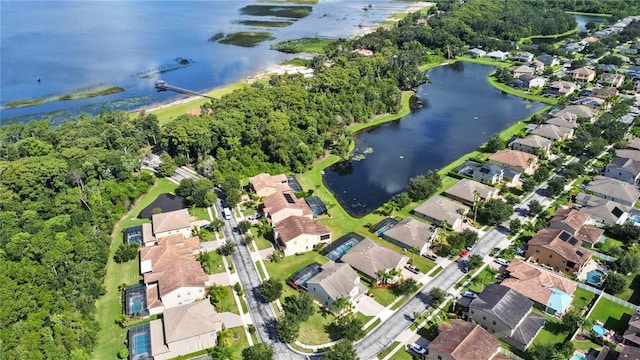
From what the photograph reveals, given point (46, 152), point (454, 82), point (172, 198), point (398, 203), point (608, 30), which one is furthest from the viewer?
point (608, 30)

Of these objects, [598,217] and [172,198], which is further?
[172,198]

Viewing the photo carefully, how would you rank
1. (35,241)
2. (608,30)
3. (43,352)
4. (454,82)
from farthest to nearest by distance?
(608,30), (454,82), (35,241), (43,352)

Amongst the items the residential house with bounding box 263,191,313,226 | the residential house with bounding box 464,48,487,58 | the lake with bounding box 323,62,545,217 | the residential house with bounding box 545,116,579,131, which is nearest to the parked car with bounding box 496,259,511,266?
the lake with bounding box 323,62,545,217

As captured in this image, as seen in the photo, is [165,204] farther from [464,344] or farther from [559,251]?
[559,251]

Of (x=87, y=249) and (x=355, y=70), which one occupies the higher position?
(x=355, y=70)

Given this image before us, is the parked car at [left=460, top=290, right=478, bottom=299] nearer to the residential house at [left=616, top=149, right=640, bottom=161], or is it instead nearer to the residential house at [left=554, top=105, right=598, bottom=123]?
the residential house at [left=616, top=149, right=640, bottom=161]

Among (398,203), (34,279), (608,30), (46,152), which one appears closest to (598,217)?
(398,203)

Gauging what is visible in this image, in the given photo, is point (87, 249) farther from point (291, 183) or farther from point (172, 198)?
point (291, 183)
